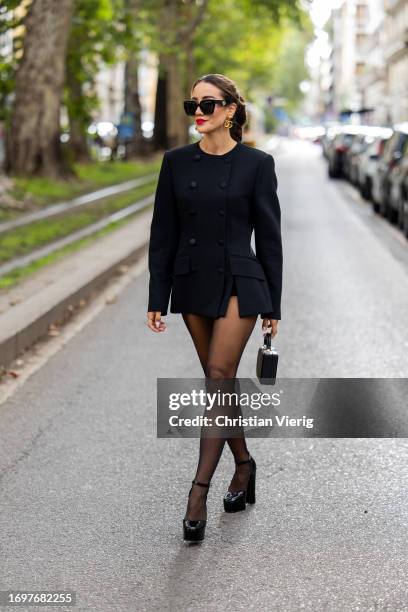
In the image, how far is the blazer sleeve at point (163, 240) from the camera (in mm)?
4859

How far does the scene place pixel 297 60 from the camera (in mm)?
174500

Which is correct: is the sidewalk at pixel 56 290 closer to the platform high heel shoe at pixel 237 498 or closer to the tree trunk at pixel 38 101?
the platform high heel shoe at pixel 237 498

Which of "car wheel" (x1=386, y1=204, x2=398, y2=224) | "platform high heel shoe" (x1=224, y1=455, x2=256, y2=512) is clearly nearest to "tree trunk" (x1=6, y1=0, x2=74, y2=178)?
"car wheel" (x1=386, y1=204, x2=398, y2=224)

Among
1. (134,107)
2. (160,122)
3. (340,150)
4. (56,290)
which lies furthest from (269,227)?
(160,122)

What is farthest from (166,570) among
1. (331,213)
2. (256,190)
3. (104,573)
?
(331,213)

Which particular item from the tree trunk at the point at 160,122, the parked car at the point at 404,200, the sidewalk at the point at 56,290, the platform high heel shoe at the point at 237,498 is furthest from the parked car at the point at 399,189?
the tree trunk at the point at 160,122

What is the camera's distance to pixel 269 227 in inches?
190

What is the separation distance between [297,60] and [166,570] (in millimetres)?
174190

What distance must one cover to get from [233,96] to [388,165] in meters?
16.9

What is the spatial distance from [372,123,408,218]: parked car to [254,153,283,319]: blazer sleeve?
15761 millimetres

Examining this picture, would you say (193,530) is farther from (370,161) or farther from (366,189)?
(366,189)

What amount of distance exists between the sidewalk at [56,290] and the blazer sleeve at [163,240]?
354 cm

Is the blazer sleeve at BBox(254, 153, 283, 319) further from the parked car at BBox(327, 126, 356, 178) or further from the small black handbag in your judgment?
the parked car at BBox(327, 126, 356, 178)

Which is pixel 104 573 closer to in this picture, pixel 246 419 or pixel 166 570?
pixel 166 570
